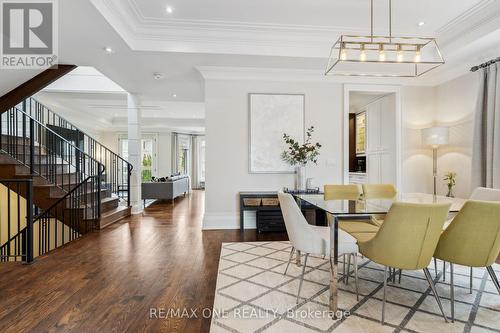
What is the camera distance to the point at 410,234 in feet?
5.95

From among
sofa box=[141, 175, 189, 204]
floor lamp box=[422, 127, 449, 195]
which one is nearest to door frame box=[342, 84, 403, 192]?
floor lamp box=[422, 127, 449, 195]

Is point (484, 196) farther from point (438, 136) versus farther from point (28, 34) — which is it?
point (28, 34)

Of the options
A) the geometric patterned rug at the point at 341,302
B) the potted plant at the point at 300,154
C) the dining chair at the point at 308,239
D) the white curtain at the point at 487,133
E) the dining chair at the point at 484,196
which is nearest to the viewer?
the geometric patterned rug at the point at 341,302

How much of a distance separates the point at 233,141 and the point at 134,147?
9.29 ft

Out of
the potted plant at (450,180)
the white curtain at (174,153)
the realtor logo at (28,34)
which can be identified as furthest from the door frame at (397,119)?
the white curtain at (174,153)

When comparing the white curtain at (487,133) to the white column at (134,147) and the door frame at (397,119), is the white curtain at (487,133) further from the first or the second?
the white column at (134,147)

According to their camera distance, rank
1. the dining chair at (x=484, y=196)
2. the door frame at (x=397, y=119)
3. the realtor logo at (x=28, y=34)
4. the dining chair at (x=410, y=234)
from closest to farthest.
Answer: the dining chair at (x=410, y=234)
the dining chair at (x=484, y=196)
the realtor logo at (x=28, y=34)
the door frame at (x=397, y=119)

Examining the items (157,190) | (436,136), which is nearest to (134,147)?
(157,190)

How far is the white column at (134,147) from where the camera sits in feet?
20.4

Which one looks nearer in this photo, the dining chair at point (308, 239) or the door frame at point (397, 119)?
the dining chair at point (308, 239)

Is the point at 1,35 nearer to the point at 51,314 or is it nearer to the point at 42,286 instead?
the point at 42,286

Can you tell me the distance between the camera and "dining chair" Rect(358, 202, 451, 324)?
1.77 m

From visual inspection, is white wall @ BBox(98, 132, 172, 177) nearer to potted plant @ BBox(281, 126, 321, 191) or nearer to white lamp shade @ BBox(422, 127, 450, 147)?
potted plant @ BBox(281, 126, 321, 191)

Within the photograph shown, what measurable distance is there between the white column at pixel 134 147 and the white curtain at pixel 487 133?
6461 mm
